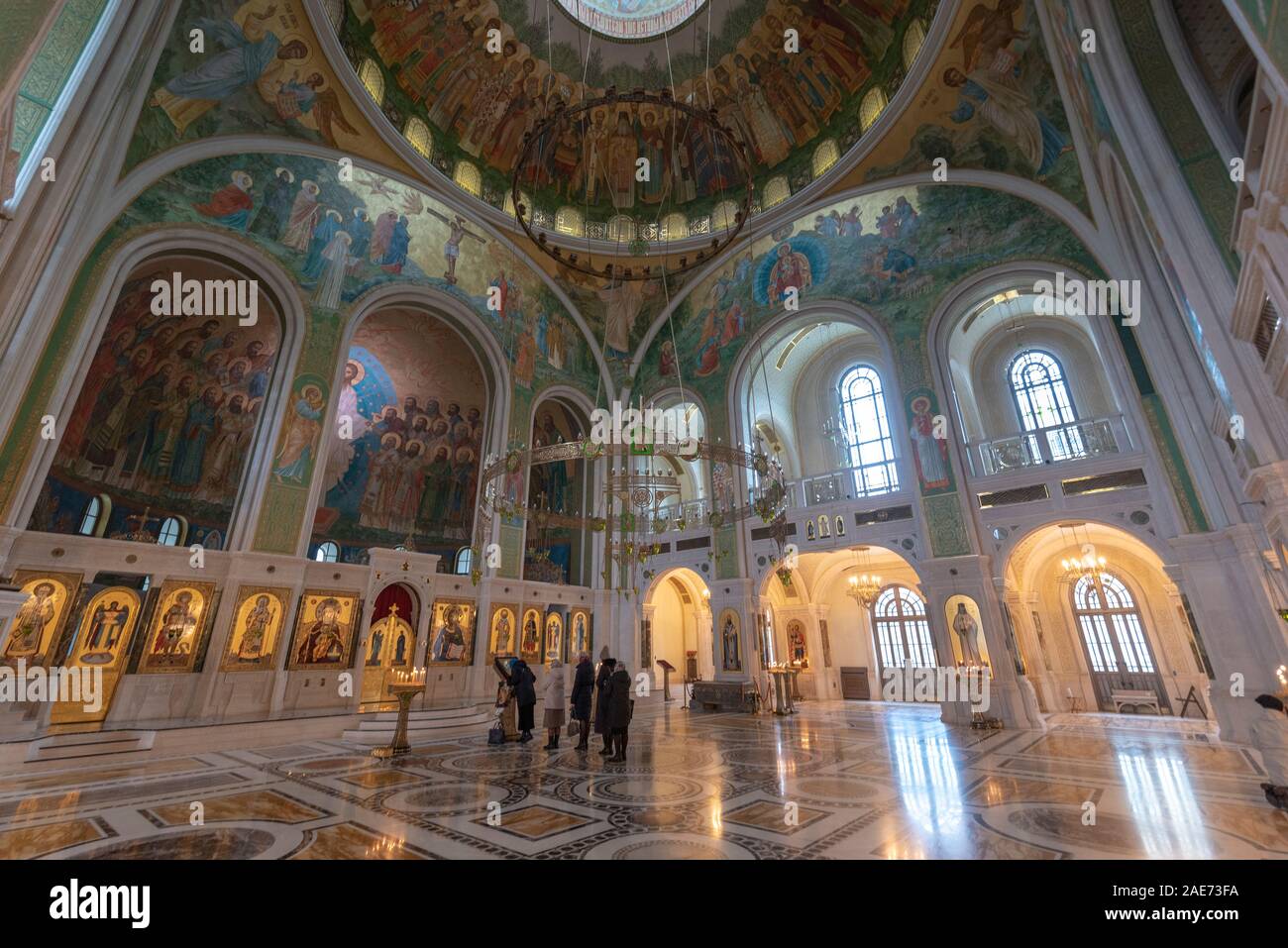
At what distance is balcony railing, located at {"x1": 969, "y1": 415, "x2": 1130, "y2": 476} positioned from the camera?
33.6 feet

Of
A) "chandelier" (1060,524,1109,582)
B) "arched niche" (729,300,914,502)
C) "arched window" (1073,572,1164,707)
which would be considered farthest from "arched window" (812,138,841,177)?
"arched window" (1073,572,1164,707)

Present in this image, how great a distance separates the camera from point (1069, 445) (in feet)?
36.5

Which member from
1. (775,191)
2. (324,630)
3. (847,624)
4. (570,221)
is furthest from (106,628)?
(775,191)

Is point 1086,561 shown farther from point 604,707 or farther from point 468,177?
point 468,177

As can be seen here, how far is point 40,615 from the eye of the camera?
28.8ft

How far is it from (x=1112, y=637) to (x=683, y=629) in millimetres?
13259

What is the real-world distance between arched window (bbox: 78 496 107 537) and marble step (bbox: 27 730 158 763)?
4.62 metres

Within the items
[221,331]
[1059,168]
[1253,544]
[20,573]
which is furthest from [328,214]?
[1253,544]

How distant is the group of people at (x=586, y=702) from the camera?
674 centimetres

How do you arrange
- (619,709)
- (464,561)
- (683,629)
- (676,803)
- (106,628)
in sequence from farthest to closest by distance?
1. (683,629)
2. (464,561)
3. (106,628)
4. (619,709)
5. (676,803)

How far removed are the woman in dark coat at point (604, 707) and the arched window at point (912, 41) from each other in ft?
44.8

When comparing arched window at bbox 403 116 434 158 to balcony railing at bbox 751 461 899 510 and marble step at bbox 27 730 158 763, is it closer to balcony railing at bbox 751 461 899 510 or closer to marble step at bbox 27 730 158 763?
balcony railing at bbox 751 461 899 510

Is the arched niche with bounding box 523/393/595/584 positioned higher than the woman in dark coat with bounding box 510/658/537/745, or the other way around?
the arched niche with bounding box 523/393/595/584

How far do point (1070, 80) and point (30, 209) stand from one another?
13856mm
